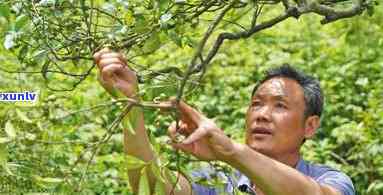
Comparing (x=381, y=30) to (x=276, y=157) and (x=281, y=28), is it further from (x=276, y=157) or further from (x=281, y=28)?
(x=276, y=157)

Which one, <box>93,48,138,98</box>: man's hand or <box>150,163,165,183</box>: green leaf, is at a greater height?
<box>93,48,138,98</box>: man's hand

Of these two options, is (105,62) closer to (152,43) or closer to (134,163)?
(152,43)

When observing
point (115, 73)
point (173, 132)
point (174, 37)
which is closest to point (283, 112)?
point (174, 37)

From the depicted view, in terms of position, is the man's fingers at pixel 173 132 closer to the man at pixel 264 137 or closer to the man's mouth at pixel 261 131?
the man at pixel 264 137

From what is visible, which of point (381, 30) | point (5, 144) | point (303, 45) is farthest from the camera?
point (303, 45)

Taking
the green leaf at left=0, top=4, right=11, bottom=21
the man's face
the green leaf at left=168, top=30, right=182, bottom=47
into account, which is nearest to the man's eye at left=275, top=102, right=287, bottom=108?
the man's face

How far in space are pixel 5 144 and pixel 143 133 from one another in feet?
2.32

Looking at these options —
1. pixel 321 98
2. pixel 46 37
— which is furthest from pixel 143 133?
pixel 321 98

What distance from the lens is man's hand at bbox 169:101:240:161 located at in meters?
2.00

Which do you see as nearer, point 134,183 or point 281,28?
point 134,183

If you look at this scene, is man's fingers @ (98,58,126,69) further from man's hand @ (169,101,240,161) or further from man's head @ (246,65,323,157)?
man's head @ (246,65,323,157)

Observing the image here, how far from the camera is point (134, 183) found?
2.64m

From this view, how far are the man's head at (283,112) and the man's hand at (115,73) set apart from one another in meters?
0.82

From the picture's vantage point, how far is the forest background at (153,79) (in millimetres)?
2105
